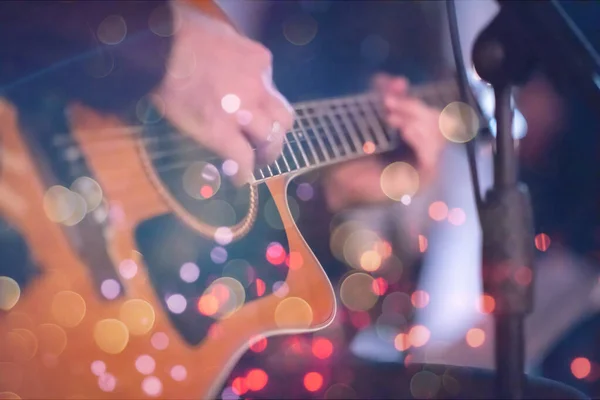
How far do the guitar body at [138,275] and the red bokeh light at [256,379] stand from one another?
0.15ft

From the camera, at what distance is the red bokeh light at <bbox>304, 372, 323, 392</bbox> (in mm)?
793

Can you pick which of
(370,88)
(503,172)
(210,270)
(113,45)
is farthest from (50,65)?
(503,172)

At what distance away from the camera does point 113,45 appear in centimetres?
75

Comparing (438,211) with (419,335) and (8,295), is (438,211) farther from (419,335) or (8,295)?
(8,295)

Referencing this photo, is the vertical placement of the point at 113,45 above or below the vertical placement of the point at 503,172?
above

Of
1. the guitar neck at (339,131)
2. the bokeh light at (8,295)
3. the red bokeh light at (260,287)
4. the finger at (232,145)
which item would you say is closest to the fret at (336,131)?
the guitar neck at (339,131)

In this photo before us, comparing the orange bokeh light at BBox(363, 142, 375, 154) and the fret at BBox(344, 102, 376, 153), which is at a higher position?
the fret at BBox(344, 102, 376, 153)

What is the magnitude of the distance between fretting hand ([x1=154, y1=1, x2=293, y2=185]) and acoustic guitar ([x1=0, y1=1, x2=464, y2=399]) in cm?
2

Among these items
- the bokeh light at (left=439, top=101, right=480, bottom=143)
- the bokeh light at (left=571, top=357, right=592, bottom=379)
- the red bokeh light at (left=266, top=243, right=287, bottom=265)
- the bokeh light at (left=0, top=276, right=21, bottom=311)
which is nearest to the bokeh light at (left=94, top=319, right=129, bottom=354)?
the bokeh light at (left=0, top=276, right=21, bottom=311)

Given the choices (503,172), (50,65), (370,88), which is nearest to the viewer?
(503,172)

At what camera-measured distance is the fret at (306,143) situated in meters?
0.78

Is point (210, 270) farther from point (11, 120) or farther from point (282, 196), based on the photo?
point (11, 120)

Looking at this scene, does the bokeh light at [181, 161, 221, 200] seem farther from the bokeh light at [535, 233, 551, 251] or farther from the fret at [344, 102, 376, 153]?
the bokeh light at [535, 233, 551, 251]

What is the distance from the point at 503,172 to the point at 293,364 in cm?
39
